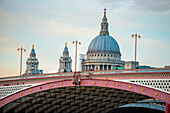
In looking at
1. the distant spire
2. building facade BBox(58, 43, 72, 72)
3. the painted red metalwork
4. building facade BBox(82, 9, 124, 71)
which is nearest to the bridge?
the painted red metalwork

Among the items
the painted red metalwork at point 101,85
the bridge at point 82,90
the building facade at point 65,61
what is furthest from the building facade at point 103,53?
the painted red metalwork at point 101,85

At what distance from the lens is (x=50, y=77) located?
69.6 metres

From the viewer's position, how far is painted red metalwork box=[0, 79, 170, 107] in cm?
4991

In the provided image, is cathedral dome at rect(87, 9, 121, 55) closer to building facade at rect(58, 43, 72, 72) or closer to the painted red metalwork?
building facade at rect(58, 43, 72, 72)

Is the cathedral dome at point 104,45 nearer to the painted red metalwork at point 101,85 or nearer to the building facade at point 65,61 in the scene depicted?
the building facade at point 65,61

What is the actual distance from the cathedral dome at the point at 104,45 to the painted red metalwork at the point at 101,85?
11325 cm

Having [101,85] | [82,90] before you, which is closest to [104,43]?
[82,90]

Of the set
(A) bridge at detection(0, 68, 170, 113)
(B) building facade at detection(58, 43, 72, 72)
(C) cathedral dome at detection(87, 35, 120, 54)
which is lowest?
(A) bridge at detection(0, 68, 170, 113)

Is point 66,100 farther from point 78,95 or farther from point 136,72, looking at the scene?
point 136,72

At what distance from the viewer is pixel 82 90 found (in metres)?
73.3

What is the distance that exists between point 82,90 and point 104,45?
113 m

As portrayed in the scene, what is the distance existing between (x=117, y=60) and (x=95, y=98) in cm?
10495

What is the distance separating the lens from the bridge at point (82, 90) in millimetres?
52369

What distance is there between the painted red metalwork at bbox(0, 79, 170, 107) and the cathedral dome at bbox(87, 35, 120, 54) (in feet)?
372
